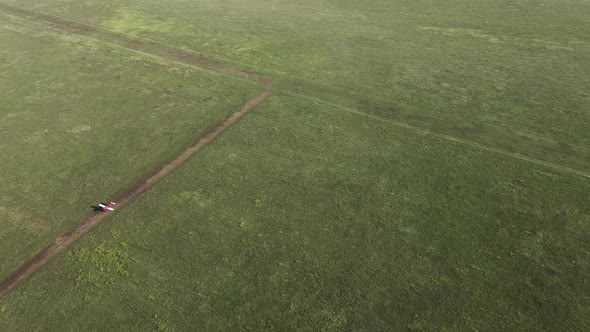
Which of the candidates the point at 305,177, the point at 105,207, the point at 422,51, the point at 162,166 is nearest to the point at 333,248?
the point at 305,177

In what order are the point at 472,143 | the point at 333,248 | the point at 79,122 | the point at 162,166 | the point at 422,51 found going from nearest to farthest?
1. the point at 333,248
2. the point at 162,166
3. the point at 472,143
4. the point at 79,122
5. the point at 422,51

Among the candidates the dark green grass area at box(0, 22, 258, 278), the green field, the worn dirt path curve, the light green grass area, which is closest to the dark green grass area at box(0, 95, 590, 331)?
the green field

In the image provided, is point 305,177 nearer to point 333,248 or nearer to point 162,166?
point 333,248

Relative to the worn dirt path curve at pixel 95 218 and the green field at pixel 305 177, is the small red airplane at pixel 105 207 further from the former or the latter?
the green field at pixel 305 177

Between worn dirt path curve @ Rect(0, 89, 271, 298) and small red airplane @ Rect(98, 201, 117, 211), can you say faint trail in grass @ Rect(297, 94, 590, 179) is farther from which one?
small red airplane @ Rect(98, 201, 117, 211)

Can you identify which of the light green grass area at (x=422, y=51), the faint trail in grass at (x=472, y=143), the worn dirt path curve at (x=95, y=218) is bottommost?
the worn dirt path curve at (x=95, y=218)

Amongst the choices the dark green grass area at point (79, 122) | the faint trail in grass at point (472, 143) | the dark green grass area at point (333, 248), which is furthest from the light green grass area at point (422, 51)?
the dark green grass area at point (79, 122)
